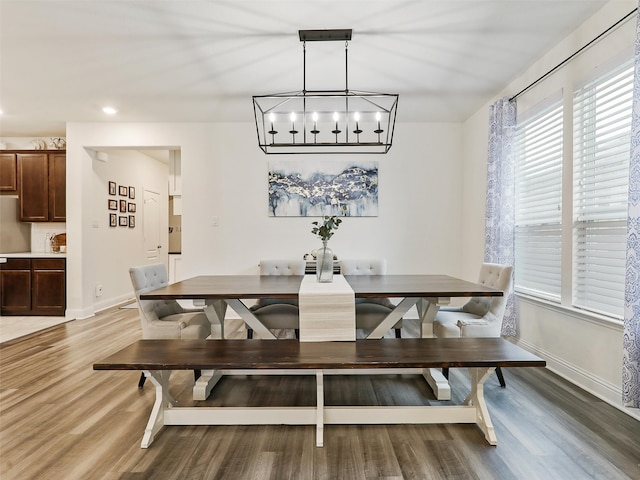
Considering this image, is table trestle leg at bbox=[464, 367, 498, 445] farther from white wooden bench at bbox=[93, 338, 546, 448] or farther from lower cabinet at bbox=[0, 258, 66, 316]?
lower cabinet at bbox=[0, 258, 66, 316]

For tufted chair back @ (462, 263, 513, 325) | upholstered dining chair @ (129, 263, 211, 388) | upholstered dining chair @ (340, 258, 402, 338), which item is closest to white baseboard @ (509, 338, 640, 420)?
tufted chair back @ (462, 263, 513, 325)

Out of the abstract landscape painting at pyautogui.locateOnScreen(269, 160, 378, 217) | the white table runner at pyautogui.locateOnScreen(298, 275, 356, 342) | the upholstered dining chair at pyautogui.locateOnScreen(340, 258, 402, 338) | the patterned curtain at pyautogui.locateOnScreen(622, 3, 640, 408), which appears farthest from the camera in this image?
the abstract landscape painting at pyautogui.locateOnScreen(269, 160, 378, 217)

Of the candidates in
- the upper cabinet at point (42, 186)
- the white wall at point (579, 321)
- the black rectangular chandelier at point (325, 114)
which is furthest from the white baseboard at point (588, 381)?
the upper cabinet at point (42, 186)

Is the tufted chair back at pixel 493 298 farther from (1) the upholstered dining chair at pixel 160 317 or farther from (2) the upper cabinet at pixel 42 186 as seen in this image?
(2) the upper cabinet at pixel 42 186

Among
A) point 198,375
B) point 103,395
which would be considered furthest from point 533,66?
point 103,395

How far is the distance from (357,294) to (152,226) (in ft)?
19.5

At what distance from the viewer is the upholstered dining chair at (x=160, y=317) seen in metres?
2.54

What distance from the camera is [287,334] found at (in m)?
4.09

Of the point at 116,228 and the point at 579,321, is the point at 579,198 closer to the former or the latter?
the point at 579,321

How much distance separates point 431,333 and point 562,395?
3.08ft

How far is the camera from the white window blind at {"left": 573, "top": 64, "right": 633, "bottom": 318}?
2348 mm

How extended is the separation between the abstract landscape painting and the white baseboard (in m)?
2.66

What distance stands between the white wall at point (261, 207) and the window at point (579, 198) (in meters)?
1.38

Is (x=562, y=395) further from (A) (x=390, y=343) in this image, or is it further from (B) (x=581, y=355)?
(A) (x=390, y=343)
